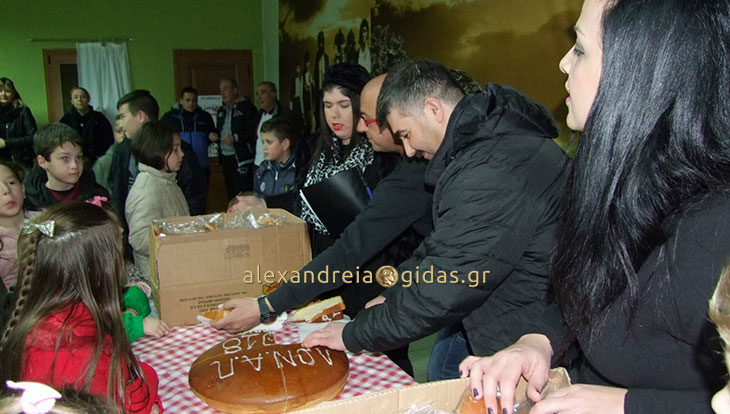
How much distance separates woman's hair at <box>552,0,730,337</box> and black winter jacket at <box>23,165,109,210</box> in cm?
283

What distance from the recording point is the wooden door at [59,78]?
7.95 meters

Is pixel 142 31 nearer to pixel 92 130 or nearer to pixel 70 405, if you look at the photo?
pixel 92 130

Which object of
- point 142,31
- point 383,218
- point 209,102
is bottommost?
point 383,218

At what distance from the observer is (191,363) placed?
1624 millimetres

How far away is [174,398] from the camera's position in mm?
1413

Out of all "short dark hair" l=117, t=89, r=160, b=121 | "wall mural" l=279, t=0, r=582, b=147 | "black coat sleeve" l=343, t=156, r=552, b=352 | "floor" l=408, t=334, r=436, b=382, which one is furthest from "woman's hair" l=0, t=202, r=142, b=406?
"short dark hair" l=117, t=89, r=160, b=121

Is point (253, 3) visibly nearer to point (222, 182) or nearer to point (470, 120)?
point (222, 182)

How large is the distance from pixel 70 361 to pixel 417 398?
89 centimetres

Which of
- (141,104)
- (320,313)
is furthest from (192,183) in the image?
(320,313)

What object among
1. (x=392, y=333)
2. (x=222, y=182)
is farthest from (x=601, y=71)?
(x=222, y=182)

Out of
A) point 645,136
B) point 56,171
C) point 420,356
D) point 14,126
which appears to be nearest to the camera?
point 645,136

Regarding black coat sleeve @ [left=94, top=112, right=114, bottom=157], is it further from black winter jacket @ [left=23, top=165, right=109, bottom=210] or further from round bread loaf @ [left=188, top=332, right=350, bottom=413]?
round bread loaf @ [left=188, top=332, right=350, bottom=413]

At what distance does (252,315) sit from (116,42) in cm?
772

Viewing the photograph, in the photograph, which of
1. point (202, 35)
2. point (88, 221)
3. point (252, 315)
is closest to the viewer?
point (88, 221)
